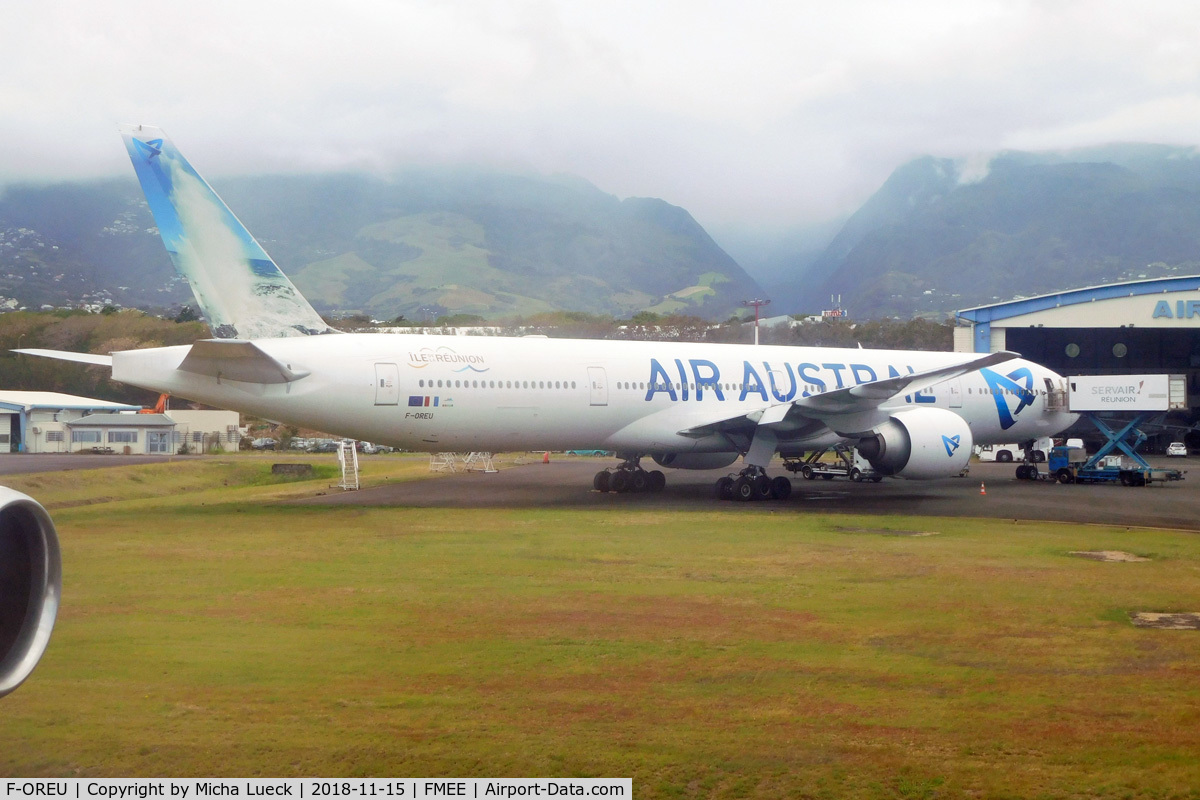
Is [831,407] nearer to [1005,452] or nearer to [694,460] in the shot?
[694,460]

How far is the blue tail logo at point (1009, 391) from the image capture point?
25359 millimetres

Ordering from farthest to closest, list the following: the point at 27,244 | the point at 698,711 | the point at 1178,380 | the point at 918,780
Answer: the point at 27,244 → the point at 1178,380 → the point at 698,711 → the point at 918,780

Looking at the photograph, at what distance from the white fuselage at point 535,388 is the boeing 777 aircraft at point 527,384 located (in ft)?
0.10

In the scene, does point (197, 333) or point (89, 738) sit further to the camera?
point (197, 333)

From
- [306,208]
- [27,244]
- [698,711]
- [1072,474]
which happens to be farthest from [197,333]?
[306,208]

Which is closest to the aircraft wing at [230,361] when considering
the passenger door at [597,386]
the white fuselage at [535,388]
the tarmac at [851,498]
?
the white fuselage at [535,388]

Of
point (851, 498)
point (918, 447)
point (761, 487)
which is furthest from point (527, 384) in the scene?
point (918, 447)

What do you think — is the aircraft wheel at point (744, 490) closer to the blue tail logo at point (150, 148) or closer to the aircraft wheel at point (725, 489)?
the aircraft wheel at point (725, 489)

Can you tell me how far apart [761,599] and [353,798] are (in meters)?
5.49

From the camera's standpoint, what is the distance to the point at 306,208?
114 meters

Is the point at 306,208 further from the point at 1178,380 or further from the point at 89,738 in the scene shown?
the point at 89,738

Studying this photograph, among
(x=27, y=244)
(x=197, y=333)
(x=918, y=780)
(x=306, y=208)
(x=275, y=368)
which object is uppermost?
(x=306, y=208)

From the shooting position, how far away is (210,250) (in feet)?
55.5

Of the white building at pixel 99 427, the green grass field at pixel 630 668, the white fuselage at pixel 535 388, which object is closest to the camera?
the green grass field at pixel 630 668
